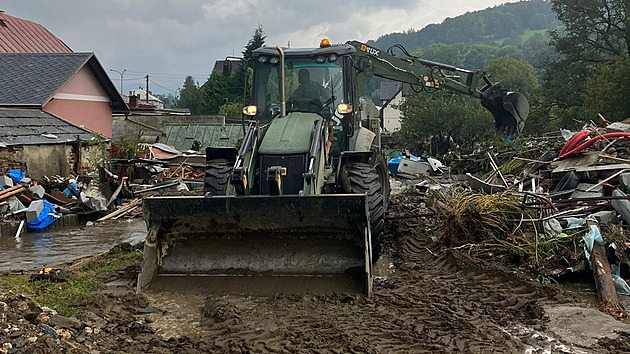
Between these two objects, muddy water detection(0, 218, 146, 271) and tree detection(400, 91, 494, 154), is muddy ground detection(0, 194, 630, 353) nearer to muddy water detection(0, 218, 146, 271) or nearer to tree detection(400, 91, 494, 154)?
muddy water detection(0, 218, 146, 271)

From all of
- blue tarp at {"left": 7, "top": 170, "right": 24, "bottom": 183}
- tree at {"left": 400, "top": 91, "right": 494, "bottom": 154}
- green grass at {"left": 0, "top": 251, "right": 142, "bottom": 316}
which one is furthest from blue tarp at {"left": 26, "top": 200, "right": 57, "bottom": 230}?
tree at {"left": 400, "top": 91, "right": 494, "bottom": 154}

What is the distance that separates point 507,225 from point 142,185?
38.3 ft

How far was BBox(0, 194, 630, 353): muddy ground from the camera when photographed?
4797 millimetres

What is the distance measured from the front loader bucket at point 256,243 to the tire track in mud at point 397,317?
1.32 ft

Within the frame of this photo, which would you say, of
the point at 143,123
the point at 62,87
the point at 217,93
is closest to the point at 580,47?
the point at 143,123

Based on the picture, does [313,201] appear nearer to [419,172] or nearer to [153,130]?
[419,172]

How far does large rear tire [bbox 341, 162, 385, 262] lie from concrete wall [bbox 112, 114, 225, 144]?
2222 centimetres

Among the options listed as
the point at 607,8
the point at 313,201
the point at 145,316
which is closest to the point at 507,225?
the point at 313,201

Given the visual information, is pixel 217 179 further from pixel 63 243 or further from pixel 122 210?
pixel 122 210

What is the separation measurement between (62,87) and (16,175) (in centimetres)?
866

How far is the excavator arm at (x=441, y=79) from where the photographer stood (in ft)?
37.2

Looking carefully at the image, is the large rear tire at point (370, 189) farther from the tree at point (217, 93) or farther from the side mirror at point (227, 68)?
the tree at point (217, 93)

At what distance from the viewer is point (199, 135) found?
2875 centimetres

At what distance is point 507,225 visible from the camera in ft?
26.1
